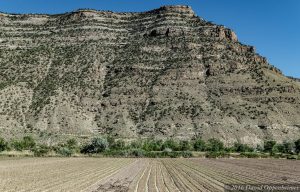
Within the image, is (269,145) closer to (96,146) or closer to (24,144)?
(96,146)

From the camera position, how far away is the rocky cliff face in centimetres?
11894

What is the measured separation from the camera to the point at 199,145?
109 m

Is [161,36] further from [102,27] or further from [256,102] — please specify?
[256,102]

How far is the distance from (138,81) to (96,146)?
4412cm

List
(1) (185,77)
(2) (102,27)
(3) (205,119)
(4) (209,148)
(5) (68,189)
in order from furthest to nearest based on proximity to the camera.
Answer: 1. (2) (102,27)
2. (1) (185,77)
3. (3) (205,119)
4. (4) (209,148)
5. (5) (68,189)

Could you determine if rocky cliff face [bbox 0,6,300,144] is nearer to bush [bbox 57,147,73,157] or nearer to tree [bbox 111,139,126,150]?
tree [bbox 111,139,126,150]

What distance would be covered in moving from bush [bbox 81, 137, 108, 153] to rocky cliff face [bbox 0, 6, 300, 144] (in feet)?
43.3

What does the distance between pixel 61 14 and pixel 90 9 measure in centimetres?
1219

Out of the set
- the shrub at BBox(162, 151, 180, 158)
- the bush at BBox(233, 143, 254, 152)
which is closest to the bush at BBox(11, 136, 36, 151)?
the shrub at BBox(162, 151, 180, 158)

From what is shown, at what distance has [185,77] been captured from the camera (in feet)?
461

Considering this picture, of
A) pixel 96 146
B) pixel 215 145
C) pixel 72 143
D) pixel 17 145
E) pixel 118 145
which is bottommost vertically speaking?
pixel 17 145

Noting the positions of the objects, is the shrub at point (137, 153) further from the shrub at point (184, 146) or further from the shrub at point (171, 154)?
the shrub at point (184, 146)

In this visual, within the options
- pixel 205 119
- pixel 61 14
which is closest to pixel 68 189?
pixel 205 119

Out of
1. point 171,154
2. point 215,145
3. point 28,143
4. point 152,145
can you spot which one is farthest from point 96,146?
point 215,145
